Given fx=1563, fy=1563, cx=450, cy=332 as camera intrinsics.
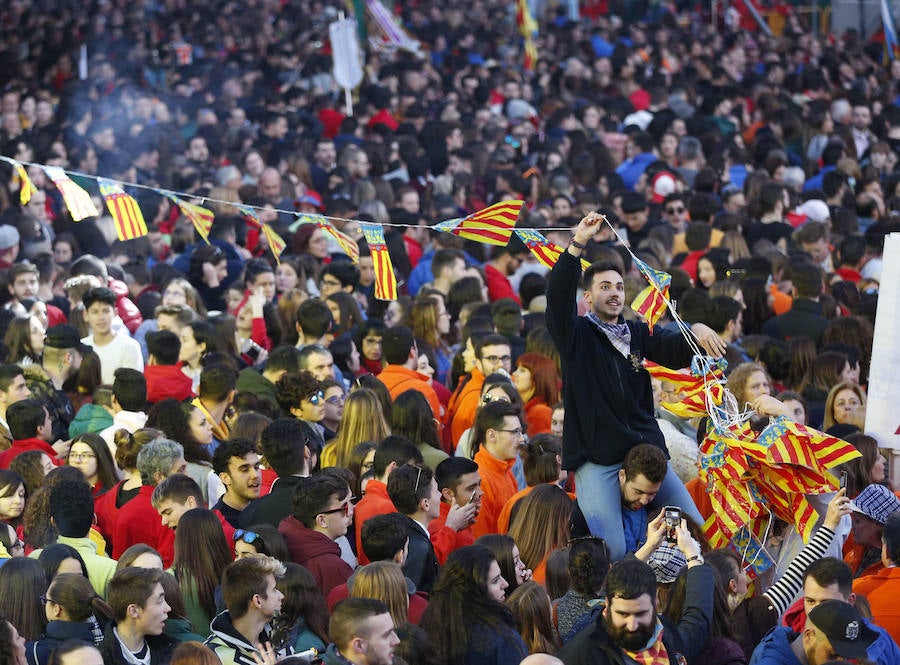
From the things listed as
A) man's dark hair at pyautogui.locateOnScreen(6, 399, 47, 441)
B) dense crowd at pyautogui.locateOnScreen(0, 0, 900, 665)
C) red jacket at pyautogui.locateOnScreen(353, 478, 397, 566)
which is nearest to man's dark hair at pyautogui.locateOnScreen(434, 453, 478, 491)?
dense crowd at pyautogui.locateOnScreen(0, 0, 900, 665)

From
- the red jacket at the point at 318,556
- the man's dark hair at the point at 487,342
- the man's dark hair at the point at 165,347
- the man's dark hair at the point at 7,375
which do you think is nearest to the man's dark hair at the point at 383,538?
the red jacket at the point at 318,556

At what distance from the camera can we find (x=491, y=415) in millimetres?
8398

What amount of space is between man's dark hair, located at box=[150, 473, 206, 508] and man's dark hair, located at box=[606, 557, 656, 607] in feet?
8.37

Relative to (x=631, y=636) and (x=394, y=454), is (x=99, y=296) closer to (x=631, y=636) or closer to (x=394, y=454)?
(x=394, y=454)

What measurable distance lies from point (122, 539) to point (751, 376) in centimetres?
352

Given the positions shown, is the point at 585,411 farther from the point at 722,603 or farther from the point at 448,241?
the point at 448,241

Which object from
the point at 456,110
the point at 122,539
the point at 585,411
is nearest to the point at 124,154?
the point at 456,110

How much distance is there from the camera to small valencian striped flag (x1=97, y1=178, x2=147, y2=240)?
11.2m

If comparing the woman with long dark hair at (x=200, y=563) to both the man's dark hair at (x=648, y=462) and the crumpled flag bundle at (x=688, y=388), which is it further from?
the crumpled flag bundle at (x=688, y=388)

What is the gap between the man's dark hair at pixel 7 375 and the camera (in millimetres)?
9469

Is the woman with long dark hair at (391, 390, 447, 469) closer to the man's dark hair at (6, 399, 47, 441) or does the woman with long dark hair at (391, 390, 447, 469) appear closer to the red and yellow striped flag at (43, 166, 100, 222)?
the man's dark hair at (6, 399, 47, 441)

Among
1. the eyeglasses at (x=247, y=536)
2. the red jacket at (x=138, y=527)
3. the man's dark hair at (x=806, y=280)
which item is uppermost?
the eyeglasses at (x=247, y=536)

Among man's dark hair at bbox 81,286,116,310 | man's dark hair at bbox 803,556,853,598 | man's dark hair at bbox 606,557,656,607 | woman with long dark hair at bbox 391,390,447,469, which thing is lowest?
woman with long dark hair at bbox 391,390,447,469

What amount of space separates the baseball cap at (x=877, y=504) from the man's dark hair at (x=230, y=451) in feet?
9.85
